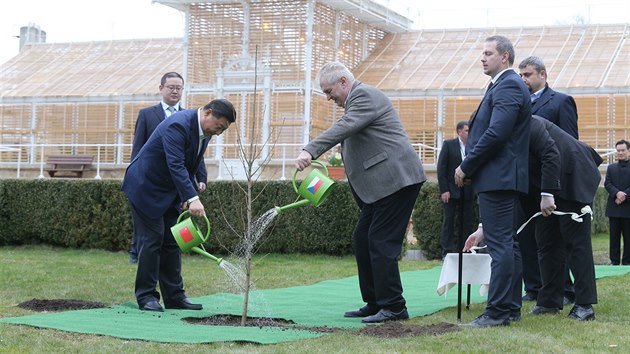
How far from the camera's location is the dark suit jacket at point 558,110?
25.2ft

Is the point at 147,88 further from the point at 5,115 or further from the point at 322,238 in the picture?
the point at 322,238

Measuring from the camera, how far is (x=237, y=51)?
2773 cm

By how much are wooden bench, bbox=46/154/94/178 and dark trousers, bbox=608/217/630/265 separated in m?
16.2

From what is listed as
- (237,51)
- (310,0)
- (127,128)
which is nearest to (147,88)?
(127,128)

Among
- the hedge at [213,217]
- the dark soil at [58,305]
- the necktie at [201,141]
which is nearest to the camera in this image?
the necktie at [201,141]

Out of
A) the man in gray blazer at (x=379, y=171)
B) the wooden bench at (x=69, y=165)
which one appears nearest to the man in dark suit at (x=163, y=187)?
the man in gray blazer at (x=379, y=171)

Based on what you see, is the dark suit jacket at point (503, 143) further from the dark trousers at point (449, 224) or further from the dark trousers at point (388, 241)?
the dark trousers at point (449, 224)

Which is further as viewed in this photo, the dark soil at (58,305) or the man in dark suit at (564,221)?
the dark soil at (58,305)

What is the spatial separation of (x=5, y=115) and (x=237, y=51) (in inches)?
325

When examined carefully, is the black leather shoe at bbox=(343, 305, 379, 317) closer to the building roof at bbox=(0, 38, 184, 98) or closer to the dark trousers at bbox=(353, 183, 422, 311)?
the dark trousers at bbox=(353, 183, 422, 311)

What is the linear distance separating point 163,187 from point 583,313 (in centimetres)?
318

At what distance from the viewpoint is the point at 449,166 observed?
Result: 40.4 feet

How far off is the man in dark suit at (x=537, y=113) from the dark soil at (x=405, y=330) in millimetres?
1687

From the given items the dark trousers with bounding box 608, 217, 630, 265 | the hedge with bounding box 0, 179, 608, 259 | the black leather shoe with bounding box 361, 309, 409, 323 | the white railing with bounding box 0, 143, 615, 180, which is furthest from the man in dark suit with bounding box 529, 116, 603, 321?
the white railing with bounding box 0, 143, 615, 180
